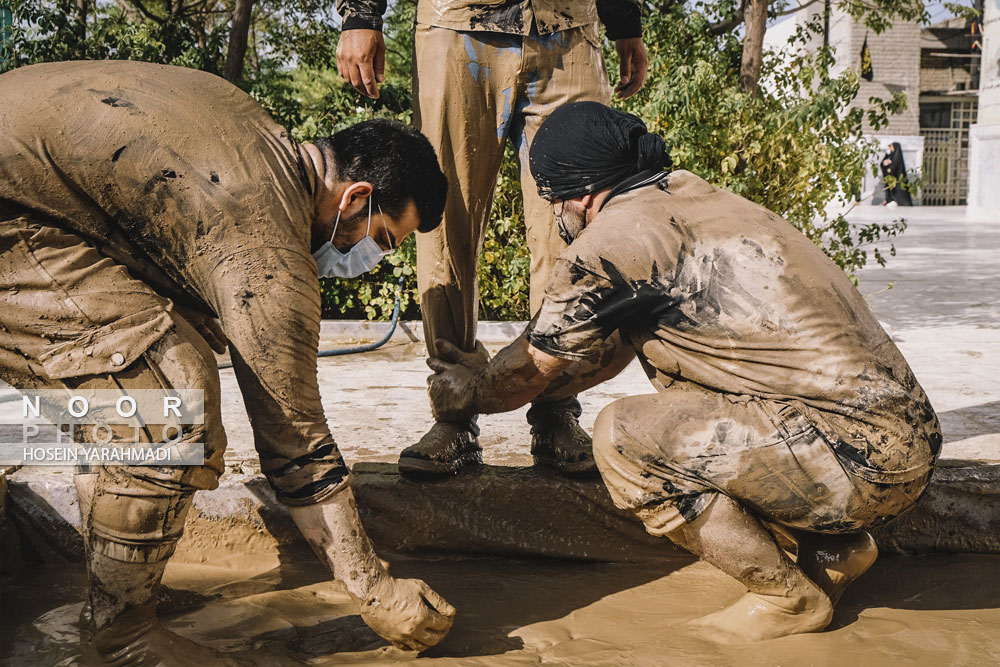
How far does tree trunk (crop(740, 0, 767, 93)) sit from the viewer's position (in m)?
6.78

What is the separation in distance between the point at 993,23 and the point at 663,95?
600 inches

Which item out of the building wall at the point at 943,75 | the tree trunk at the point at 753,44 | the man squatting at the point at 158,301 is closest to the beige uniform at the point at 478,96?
the man squatting at the point at 158,301

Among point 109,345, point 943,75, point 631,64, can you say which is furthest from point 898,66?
point 109,345

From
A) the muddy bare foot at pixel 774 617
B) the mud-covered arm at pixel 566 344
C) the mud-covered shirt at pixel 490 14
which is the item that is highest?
the mud-covered shirt at pixel 490 14

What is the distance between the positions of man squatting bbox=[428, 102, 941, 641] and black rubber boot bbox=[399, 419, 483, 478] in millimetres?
652

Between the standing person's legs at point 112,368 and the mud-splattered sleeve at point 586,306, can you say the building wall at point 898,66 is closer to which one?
the mud-splattered sleeve at point 586,306

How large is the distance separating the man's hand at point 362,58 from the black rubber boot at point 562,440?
3.66 ft

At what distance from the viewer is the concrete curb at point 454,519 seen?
284cm

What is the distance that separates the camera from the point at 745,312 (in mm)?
2111

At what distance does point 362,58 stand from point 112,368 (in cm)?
131

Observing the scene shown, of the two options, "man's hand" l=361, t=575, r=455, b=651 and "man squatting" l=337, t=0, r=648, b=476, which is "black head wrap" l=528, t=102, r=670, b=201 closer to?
"man squatting" l=337, t=0, r=648, b=476

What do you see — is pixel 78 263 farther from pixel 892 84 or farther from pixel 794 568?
pixel 892 84

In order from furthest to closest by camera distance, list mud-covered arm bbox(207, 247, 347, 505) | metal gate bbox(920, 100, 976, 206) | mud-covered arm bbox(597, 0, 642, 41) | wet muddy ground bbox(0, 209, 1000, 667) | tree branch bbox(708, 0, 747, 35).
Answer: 1. metal gate bbox(920, 100, 976, 206)
2. tree branch bbox(708, 0, 747, 35)
3. mud-covered arm bbox(597, 0, 642, 41)
4. wet muddy ground bbox(0, 209, 1000, 667)
5. mud-covered arm bbox(207, 247, 347, 505)

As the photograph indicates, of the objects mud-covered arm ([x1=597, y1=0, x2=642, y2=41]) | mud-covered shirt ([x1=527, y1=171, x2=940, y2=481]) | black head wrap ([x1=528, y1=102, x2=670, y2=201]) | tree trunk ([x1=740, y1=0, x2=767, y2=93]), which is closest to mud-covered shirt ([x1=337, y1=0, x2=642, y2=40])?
mud-covered arm ([x1=597, y1=0, x2=642, y2=41])
